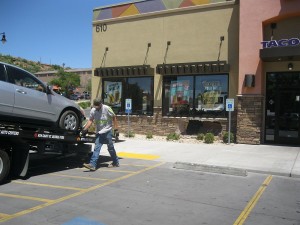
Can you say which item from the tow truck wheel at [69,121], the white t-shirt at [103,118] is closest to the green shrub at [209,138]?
the white t-shirt at [103,118]

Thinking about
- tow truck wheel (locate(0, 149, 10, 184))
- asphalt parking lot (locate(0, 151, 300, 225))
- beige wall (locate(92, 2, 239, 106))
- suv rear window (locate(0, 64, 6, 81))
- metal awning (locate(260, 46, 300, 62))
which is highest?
beige wall (locate(92, 2, 239, 106))

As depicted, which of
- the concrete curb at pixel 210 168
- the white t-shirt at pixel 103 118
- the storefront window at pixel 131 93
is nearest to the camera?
the concrete curb at pixel 210 168

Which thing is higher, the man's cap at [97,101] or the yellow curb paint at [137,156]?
the man's cap at [97,101]

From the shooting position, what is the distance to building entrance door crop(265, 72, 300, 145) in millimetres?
15680

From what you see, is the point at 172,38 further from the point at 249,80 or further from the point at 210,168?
the point at 210,168

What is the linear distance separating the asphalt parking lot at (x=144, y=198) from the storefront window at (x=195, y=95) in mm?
7514

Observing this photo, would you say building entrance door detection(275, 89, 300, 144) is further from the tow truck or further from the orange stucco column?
the tow truck

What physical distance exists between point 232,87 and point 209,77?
1.23m

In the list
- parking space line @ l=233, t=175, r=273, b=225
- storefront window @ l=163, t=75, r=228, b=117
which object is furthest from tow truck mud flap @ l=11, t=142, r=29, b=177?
storefront window @ l=163, t=75, r=228, b=117

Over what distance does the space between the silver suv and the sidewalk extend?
333 centimetres

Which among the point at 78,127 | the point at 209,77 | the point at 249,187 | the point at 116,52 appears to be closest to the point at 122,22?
the point at 116,52

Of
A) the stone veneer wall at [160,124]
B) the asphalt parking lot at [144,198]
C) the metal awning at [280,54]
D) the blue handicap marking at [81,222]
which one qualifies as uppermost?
the metal awning at [280,54]

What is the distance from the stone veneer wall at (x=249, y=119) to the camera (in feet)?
52.0

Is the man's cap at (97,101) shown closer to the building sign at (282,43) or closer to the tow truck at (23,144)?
the tow truck at (23,144)
